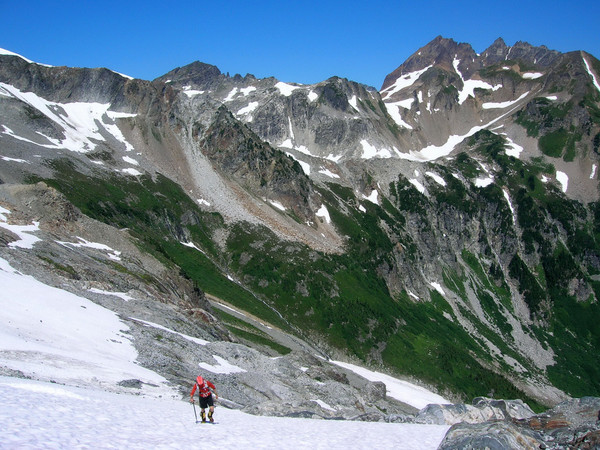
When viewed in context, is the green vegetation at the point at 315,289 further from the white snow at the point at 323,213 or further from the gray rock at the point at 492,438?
the gray rock at the point at 492,438

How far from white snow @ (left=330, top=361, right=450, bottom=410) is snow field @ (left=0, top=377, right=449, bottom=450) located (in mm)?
70458

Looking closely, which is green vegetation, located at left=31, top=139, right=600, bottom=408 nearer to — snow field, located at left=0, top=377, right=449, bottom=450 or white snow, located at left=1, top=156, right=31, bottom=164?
white snow, located at left=1, top=156, right=31, bottom=164

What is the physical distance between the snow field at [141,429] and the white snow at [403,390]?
70458 mm

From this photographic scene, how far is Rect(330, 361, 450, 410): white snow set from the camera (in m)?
89.8

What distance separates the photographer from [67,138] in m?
150

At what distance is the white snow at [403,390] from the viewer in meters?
89.8

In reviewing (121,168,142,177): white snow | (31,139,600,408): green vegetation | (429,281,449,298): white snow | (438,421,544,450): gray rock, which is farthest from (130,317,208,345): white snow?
(429,281,449,298): white snow

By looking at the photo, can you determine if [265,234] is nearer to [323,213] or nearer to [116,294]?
[323,213]

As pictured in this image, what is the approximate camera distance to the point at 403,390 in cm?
9856

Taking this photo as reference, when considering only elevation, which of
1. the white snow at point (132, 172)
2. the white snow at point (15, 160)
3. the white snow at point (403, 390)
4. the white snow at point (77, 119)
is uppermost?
the white snow at point (77, 119)

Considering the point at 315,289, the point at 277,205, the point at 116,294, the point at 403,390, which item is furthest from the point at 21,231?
the point at 277,205

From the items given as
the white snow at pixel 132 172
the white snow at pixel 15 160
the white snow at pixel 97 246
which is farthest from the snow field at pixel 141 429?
the white snow at pixel 132 172

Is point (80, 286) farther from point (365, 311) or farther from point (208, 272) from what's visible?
point (365, 311)

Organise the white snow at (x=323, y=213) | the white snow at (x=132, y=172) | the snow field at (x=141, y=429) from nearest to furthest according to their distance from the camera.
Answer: the snow field at (x=141, y=429), the white snow at (x=132, y=172), the white snow at (x=323, y=213)
